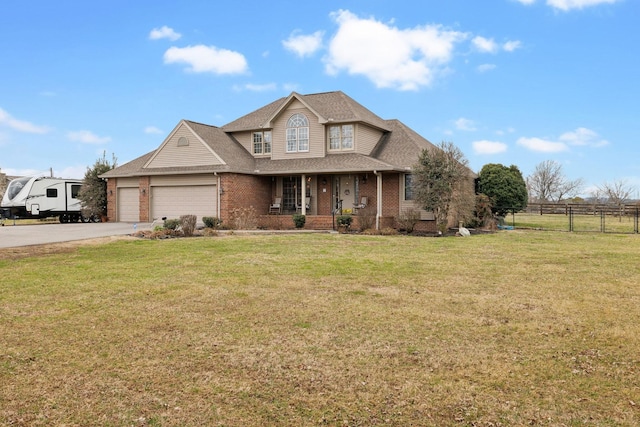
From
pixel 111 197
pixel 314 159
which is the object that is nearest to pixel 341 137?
pixel 314 159

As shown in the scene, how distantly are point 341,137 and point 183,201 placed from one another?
9404 mm

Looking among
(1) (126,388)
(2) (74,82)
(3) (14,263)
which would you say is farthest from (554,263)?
(2) (74,82)

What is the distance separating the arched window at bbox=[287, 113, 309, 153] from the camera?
25.7m

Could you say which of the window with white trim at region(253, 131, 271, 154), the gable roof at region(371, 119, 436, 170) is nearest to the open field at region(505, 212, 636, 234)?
the gable roof at region(371, 119, 436, 170)

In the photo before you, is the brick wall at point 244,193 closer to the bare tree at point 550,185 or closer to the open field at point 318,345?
the open field at point 318,345

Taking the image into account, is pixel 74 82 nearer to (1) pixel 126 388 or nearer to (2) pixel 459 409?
(1) pixel 126 388

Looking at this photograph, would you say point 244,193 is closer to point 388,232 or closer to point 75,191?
point 388,232

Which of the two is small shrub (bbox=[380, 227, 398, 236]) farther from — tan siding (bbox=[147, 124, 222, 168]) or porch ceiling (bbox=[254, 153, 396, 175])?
tan siding (bbox=[147, 124, 222, 168])

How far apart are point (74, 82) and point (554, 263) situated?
915 inches

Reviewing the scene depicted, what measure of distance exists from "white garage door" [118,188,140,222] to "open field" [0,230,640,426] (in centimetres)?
1738

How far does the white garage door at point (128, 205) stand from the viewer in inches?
1117

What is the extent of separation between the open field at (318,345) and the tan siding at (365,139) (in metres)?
14.4

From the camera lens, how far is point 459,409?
412cm

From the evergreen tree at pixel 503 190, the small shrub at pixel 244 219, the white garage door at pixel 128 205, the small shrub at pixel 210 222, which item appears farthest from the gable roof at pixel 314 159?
the evergreen tree at pixel 503 190
